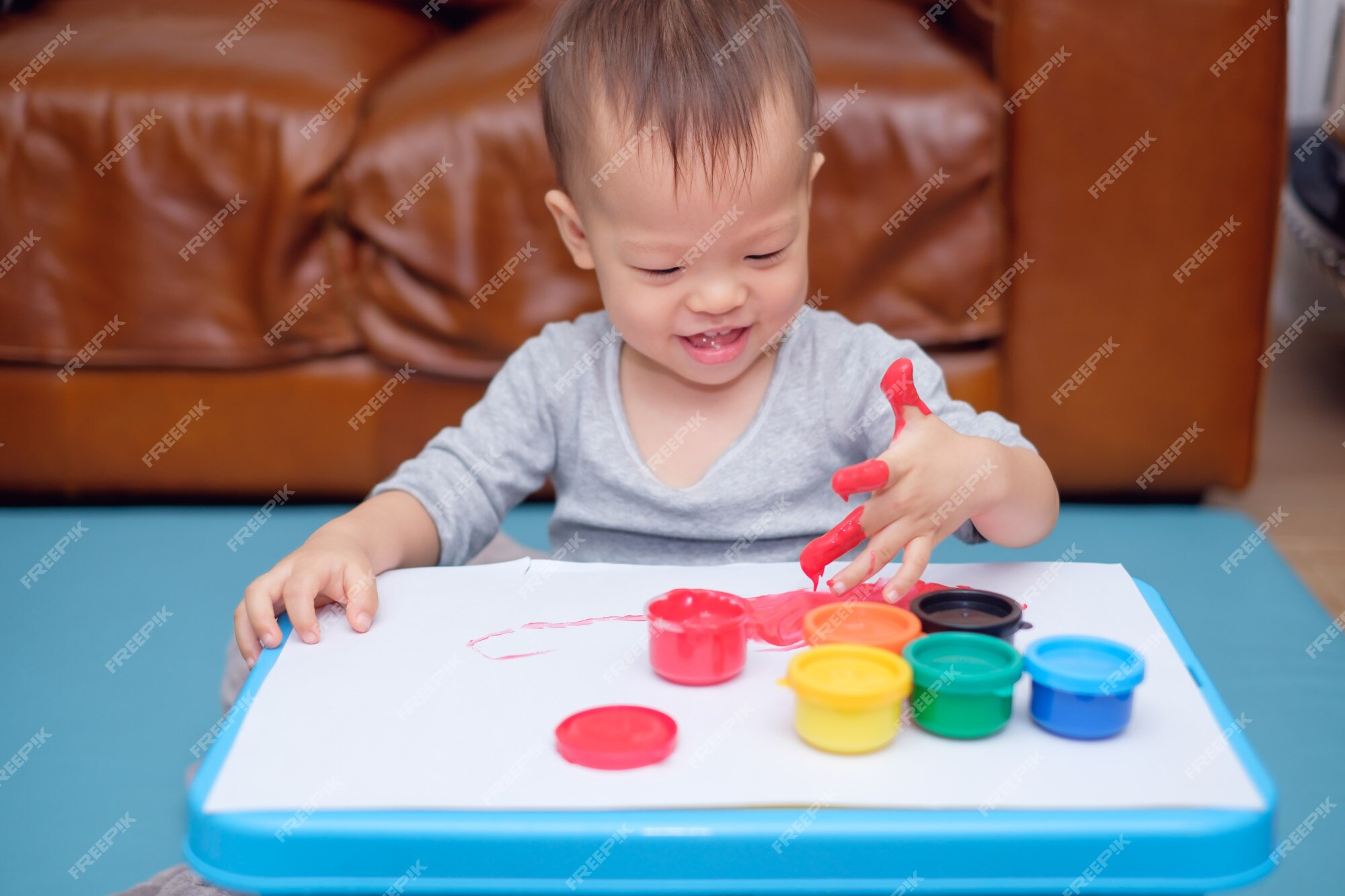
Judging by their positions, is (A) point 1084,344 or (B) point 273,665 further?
(A) point 1084,344

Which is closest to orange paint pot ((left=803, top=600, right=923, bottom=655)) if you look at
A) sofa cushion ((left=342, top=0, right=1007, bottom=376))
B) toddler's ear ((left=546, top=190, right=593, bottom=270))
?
toddler's ear ((left=546, top=190, right=593, bottom=270))

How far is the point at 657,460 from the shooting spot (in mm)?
910

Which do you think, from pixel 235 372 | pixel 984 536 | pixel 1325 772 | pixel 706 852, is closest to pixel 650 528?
pixel 984 536

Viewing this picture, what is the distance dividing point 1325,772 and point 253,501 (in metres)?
1.13

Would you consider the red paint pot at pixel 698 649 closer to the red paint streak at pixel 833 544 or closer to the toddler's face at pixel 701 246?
the red paint streak at pixel 833 544

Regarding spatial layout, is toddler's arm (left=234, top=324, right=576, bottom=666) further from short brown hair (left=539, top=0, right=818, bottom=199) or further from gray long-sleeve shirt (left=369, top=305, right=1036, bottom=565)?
short brown hair (left=539, top=0, right=818, bottom=199)

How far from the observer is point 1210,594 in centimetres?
123

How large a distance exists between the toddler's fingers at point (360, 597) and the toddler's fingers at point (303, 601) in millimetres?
16

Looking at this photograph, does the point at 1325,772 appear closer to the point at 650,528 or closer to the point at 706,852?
the point at 650,528

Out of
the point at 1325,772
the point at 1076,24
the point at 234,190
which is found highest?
the point at 1076,24

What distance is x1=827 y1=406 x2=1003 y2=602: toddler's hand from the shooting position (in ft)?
2.11

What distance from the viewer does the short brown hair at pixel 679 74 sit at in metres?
0.75

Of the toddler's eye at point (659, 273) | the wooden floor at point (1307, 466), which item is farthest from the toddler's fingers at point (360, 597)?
the wooden floor at point (1307, 466)

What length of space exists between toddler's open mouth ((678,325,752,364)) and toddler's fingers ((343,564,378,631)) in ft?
0.84
